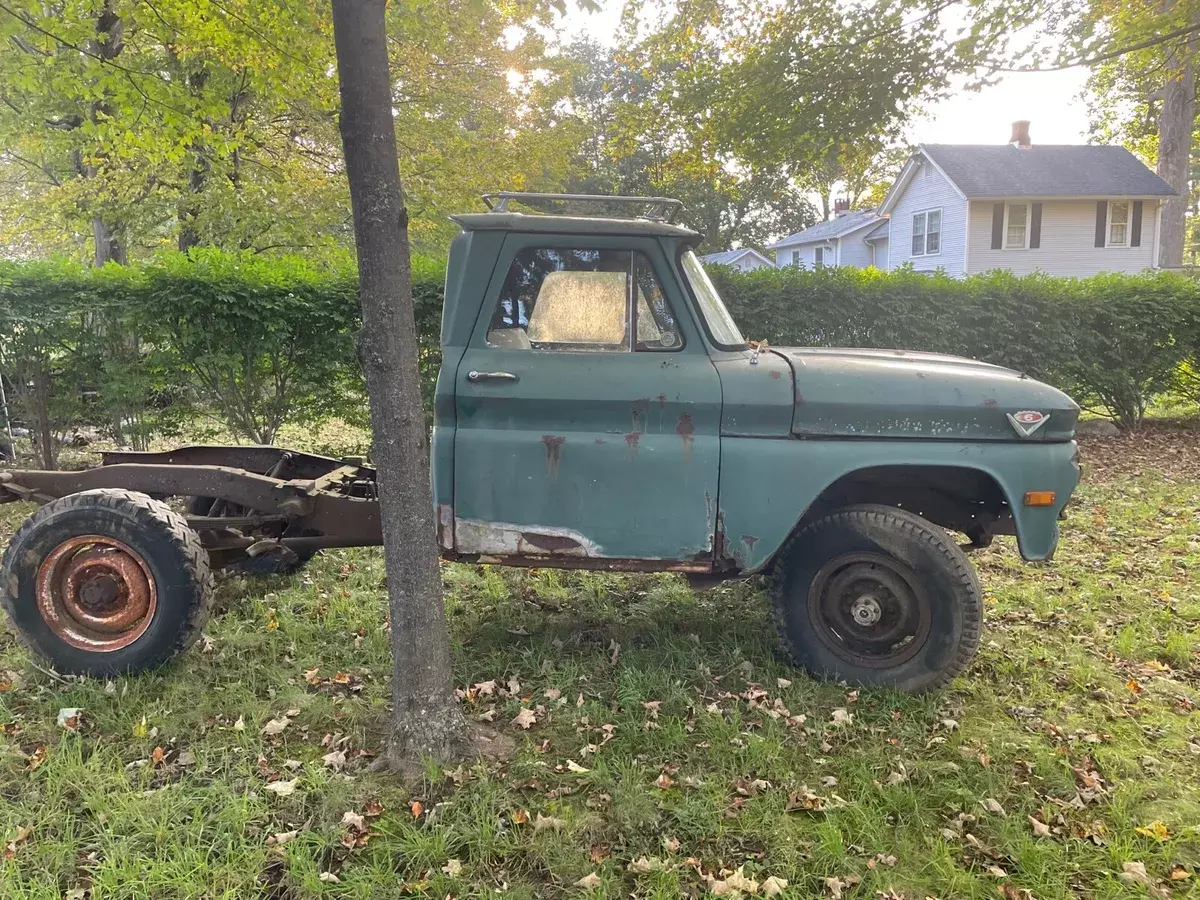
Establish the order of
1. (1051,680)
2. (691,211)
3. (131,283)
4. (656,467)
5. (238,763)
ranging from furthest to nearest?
(691,211)
(131,283)
(1051,680)
(656,467)
(238,763)

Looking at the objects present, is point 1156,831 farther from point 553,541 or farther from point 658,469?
point 553,541

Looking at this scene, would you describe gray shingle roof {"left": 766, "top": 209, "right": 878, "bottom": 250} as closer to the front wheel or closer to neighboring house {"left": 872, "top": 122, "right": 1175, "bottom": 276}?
neighboring house {"left": 872, "top": 122, "right": 1175, "bottom": 276}

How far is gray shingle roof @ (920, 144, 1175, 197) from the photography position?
25.0m

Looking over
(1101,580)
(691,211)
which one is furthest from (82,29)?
(691,211)

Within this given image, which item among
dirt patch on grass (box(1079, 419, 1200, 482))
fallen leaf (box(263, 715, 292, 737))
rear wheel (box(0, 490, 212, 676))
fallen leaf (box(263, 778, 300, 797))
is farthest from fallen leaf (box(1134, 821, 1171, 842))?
dirt patch on grass (box(1079, 419, 1200, 482))

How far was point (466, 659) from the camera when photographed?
13.4ft

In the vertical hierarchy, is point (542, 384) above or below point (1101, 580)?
above

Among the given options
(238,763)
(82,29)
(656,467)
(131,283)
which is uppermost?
(82,29)

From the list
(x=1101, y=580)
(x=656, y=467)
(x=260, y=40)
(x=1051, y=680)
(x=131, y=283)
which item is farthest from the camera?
(x=131, y=283)

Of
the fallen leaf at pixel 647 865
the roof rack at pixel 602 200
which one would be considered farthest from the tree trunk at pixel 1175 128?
the fallen leaf at pixel 647 865

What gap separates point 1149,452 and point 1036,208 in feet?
63.0

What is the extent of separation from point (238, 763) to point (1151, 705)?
409 centimetres

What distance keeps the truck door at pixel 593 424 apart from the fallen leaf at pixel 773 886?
4.72 feet

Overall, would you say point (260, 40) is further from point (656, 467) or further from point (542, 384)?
point (656, 467)
